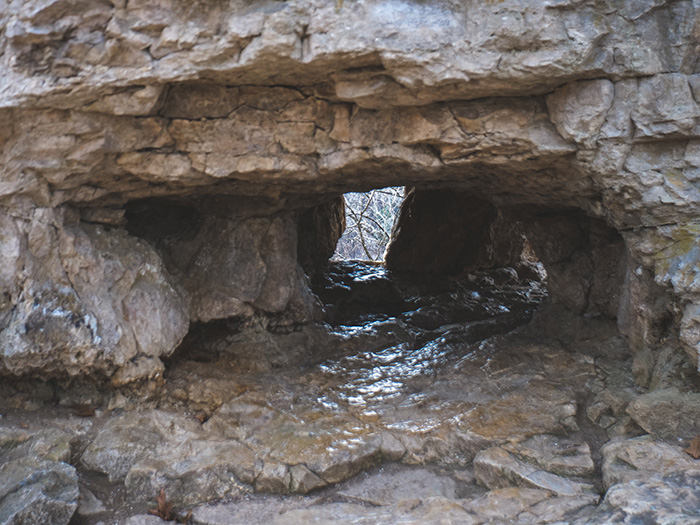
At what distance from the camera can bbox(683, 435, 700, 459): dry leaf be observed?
12.1 ft

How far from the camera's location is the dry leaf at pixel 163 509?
3812 millimetres

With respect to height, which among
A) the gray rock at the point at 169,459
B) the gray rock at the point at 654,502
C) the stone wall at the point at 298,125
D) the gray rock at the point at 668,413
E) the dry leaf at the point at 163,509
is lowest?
the dry leaf at the point at 163,509

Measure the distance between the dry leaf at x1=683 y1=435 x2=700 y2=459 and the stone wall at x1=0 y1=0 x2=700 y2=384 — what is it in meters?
0.58

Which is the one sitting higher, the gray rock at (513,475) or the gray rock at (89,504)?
the gray rock at (513,475)

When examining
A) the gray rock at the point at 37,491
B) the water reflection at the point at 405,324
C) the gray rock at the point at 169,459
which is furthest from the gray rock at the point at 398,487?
the gray rock at the point at 37,491

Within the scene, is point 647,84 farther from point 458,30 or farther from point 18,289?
point 18,289

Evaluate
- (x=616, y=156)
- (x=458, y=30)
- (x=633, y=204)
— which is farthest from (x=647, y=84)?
(x=458, y=30)

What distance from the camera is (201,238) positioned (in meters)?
5.87

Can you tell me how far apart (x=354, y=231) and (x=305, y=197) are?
848cm

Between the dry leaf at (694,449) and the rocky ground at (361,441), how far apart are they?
0.01 m

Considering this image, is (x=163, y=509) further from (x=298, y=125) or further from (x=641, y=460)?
(x=641, y=460)

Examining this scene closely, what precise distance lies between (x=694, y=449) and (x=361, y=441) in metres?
2.14

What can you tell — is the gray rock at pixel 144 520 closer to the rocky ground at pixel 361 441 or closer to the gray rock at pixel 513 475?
the rocky ground at pixel 361 441

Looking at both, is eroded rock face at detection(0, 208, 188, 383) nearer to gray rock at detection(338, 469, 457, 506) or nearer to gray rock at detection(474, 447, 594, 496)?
gray rock at detection(338, 469, 457, 506)
